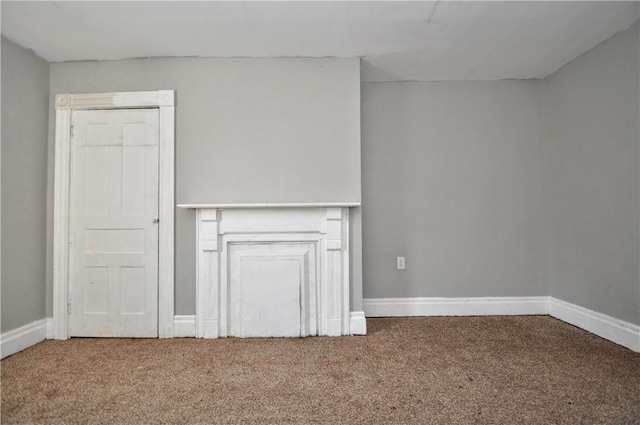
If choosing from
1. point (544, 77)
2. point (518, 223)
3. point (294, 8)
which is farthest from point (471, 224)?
point (294, 8)

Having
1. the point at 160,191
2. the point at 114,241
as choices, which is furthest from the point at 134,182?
the point at 114,241

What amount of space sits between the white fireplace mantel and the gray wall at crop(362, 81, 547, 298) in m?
0.68

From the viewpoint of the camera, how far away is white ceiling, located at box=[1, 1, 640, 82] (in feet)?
7.42

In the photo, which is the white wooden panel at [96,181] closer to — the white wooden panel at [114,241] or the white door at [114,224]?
the white door at [114,224]

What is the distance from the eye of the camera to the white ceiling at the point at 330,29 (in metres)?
2.26

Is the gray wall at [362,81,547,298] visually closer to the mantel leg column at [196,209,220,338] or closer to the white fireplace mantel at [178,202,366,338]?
the white fireplace mantel at [178,202,366,338]

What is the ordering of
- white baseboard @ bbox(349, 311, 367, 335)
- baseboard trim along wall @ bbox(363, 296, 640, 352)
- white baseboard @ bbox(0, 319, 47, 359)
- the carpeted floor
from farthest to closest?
baseboard trim along wall @ bbox(363, 296, 640, 352) < white baseboard @ bbox(349, 311, 367, 335) < white baseboard @ bbox(0, 319, 47, 359) < the carpeted floor

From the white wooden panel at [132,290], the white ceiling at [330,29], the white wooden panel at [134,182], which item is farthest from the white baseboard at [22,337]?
the white ceiling at [330,29]

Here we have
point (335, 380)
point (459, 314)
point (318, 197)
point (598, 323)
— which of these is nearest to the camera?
point (335, 380)

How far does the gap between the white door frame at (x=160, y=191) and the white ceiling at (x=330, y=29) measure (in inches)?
13.4

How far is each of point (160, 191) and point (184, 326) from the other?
3.51 ft

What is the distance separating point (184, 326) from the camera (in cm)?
283

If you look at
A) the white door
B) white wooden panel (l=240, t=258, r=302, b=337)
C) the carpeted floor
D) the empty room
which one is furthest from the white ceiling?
the carpeted floor

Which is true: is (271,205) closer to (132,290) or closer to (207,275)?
(207,275)
